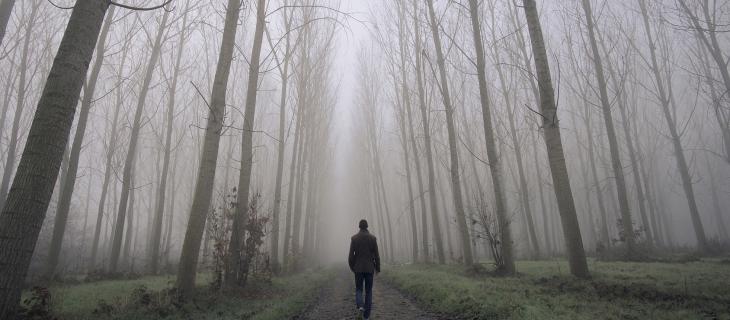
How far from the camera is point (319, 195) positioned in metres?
32.3

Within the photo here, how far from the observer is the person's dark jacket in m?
6.18

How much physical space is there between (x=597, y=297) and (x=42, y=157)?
7.32m

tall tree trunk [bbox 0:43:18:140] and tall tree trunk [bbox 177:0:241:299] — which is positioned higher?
tall tree trunk [bbox 0:43:18:140]

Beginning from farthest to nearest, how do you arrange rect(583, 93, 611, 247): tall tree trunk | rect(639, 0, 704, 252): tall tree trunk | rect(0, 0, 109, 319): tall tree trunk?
rect(583, 93, 611, 247): tall tree trunk, rect(639, 0, 704, 252): tall tree trunk, rect(0, 0, 109, 319): tall tree trunk

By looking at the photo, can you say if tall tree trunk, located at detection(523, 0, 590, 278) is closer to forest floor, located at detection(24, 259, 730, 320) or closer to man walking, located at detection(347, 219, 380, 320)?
forest floor, located at detection(24, 259, 730, 320)

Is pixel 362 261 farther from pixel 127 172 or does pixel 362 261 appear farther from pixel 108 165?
pixel 108 165

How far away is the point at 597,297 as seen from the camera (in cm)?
555

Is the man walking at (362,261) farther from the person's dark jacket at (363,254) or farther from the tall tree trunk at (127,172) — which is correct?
the tall tree trunk at (127,172)

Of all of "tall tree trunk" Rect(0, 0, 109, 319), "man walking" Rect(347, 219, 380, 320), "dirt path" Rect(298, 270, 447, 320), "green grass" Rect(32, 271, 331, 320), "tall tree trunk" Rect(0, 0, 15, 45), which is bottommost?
"dirt path" Rect(298, 270, 447, 320)

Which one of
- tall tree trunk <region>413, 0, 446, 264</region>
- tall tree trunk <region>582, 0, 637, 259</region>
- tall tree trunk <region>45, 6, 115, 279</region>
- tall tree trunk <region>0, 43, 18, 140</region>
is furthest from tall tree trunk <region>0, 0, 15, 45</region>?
tall tree trunk <region>582, 0, 637, 259</region>

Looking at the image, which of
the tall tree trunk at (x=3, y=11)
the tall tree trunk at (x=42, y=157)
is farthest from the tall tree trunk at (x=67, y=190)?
the tall tree trunk at (x=42, y=157)

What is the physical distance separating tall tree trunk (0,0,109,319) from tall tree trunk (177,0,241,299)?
9.46ft

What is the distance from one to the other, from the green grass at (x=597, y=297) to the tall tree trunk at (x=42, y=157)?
5.14 metres

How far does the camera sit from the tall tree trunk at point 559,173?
7160 mm
